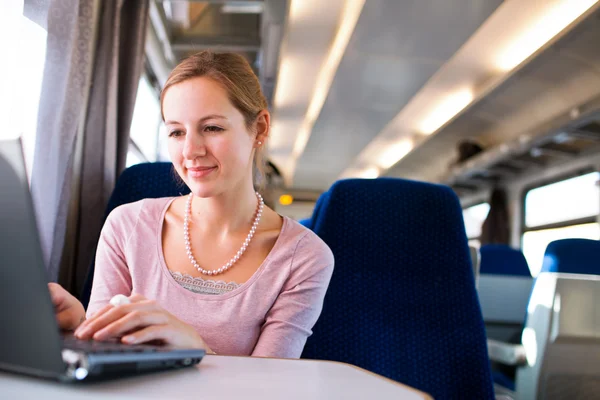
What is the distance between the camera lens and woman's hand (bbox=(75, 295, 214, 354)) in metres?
0.74

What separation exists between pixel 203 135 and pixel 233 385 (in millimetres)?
829

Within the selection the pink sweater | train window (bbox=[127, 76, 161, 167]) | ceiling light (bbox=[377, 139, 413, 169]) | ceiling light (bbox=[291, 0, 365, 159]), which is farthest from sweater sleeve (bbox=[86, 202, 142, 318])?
ceiling light (bbox=[377, 139, 413, 169])

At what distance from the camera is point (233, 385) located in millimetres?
646

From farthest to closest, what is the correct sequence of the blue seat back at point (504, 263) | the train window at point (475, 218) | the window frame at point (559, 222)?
the train window at point (475, 218) < the window frame at point (559, 222) < the blue seat back at point (504, 263)

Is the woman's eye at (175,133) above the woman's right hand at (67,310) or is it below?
above

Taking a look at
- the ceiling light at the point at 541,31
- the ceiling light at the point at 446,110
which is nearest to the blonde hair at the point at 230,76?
the ceiling light at the point at 541,31

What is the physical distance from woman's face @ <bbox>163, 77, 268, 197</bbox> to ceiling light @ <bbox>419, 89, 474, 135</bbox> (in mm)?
6202

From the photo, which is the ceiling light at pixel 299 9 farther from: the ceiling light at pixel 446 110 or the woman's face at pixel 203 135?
the woman's face at pixel 203 135

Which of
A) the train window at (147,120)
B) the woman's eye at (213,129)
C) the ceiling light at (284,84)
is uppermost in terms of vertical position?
the ceiling light at (284,84)

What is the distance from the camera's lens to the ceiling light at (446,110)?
24.0 feet

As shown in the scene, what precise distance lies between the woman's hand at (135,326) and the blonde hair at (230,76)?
719mm

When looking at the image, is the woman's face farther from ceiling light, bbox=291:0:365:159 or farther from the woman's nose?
ceiling light, bbox=291:0:365:159

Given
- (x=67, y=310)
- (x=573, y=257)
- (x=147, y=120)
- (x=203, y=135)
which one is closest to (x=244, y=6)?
(x=147, y=120)

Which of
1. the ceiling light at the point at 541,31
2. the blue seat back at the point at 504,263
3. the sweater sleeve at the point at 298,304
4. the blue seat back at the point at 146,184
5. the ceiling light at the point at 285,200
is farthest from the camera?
the ceiling light at the point at 285,200
